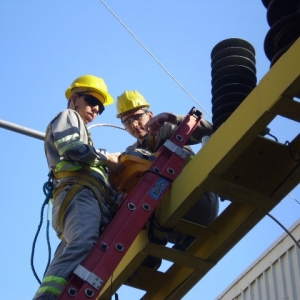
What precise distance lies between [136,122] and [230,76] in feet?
5.33

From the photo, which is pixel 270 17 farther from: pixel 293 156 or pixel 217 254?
pixel 217 254

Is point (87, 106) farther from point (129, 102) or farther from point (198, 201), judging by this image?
point (198, 201)

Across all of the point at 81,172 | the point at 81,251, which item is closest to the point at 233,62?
the point at 81,172

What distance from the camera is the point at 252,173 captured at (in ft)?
17.9

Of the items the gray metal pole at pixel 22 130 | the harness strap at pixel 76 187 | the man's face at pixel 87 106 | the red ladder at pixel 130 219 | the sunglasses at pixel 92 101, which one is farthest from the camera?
the gray metal pole at pixel 22 130

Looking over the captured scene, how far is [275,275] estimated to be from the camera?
9.59m

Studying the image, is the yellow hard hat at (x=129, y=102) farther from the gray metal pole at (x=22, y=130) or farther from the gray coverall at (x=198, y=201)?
the gray metal pole at (x=22, y=130)

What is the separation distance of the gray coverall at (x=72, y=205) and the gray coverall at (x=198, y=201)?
0.62 metres

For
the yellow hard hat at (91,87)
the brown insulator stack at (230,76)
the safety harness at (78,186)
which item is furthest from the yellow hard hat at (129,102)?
the safety harness at (78,186)

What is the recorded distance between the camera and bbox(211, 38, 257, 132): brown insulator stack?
6.04 meters

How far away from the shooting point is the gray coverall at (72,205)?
5246 mm

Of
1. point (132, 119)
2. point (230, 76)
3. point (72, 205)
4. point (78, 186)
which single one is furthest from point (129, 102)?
point (72, 205)

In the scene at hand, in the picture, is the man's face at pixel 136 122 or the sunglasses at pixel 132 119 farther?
the sunglasses at pixel 132 119

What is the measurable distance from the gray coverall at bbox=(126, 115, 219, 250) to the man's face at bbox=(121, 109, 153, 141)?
0.47 metres
